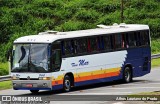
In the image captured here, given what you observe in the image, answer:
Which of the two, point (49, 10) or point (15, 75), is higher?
point (49, 10)

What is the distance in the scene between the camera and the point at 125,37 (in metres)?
31.6

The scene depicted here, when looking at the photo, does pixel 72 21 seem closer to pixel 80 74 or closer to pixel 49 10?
pixel 49 10

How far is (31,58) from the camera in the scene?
26.5m

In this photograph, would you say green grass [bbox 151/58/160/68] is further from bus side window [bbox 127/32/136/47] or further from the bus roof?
the bus roof

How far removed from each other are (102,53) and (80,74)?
214 centimetres

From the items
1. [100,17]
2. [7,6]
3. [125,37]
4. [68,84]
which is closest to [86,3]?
[100,17]

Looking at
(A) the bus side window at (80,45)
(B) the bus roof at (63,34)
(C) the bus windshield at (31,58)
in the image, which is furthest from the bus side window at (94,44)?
(C) the bus windshield at (31,58)

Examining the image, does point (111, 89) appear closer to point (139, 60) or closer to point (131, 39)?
point (131, 39)

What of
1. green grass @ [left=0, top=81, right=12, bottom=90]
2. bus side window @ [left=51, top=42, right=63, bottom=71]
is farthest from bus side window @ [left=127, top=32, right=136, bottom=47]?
green grass @ [left=0, top=81, right=12, bottom=90]

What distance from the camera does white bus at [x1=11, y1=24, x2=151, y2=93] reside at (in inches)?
1037

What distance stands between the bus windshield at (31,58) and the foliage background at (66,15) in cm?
3060

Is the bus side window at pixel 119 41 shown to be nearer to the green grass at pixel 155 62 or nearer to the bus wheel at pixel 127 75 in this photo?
the bus wheel at pixel 127 75

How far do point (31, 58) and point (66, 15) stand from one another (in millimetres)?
39788

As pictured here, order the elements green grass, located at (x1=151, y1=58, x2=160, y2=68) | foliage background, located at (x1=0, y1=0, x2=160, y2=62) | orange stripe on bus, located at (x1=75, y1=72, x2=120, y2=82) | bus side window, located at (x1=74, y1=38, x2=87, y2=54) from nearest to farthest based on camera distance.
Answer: orange stripe on bus, located at (x1=75, y1=72, x2=120, y2=82) → bus side window, located at (x1=74, y1=38, x2=87, y2=54) → green grass, located at (x1=151, y1=58, x2=160, y2=68) → foliage background, located at (x1=0, y1=0, x2=160, y2=62)
